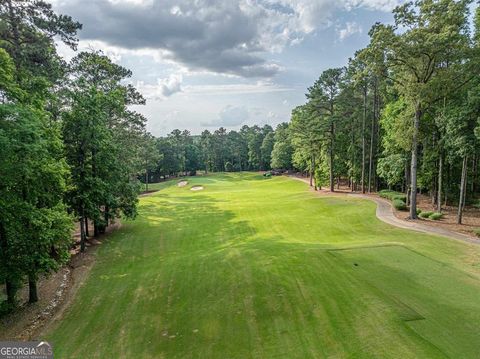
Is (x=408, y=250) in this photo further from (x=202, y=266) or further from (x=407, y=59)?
(x=407, y=59)

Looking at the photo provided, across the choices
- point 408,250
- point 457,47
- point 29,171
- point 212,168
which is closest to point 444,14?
point 457,47

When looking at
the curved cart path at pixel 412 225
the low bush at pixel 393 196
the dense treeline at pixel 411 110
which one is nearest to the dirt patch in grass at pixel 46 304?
the curved cart path at pixel 412 225

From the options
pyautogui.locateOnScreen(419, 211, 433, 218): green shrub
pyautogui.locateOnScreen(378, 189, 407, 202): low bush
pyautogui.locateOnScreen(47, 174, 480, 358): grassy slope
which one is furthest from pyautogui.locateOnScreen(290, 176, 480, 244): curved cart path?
pyautogui.locateOnScreen(419, 211, 433, 218): green shrub

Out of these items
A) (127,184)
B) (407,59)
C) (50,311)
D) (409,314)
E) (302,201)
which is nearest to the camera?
(409,314)
